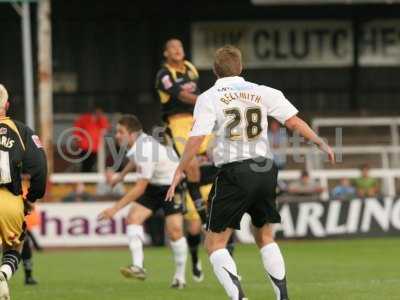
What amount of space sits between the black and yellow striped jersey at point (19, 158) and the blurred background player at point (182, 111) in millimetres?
4117

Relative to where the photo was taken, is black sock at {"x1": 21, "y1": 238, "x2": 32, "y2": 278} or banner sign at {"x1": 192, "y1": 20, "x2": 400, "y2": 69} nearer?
black sock at {"x1": 21, "y1": 238, "x2": 32, "y2": 278}

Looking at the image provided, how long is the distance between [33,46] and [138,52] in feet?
8.64

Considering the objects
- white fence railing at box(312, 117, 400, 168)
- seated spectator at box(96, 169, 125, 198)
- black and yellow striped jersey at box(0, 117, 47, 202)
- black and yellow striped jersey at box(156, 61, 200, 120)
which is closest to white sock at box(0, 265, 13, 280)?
black and yellow striped jersey at box(0, 117, 47, 202)

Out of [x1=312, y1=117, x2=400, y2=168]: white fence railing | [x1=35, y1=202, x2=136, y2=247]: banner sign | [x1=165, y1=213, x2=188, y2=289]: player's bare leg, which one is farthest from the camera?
[x1=312, y1=117, x2=400, y2=168]: white fence railing

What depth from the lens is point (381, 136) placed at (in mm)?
29812

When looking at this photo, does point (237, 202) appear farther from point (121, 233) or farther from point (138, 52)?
point (138, 52)

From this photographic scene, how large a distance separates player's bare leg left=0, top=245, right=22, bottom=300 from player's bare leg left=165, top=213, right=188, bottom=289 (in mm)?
3049

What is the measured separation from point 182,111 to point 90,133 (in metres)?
11.9

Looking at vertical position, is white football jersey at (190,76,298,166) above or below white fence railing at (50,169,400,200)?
above

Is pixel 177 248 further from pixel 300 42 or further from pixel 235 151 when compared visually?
pixel 300 42

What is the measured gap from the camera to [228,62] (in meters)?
10.4

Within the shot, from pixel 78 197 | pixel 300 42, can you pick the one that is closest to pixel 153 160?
pixel 78 197

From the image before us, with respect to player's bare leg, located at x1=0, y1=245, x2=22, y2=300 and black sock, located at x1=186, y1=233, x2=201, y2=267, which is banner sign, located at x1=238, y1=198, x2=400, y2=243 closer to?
black sock, located at x1=186, y1=233, x2=201, y2=267

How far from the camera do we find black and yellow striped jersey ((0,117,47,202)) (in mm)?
10547
